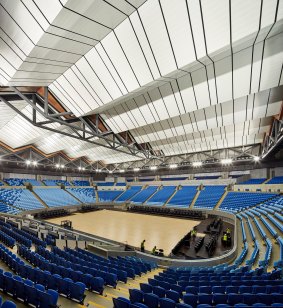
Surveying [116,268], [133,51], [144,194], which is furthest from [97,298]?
[144,194]

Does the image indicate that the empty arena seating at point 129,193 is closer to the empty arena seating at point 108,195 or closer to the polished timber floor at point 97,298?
the empty arena seating at point 108,195

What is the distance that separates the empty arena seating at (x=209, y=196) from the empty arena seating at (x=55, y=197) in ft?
62.5

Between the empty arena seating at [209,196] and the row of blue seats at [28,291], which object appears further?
the empty arena seating at [209,196]

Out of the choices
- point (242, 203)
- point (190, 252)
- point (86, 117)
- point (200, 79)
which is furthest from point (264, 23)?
point (242, 203)

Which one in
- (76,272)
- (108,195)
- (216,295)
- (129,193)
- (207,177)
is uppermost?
(207,177)

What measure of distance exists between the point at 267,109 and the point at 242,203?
12349 mm

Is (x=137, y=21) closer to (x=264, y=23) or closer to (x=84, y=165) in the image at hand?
(x=264, y=23)

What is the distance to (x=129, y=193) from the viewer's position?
35.2 m

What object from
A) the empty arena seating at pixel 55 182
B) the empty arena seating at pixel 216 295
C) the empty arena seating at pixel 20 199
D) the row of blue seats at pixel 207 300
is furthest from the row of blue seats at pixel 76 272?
the empty arena seating at pixel 55 182

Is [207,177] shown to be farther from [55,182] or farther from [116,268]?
[55,182]

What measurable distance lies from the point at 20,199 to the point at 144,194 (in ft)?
60.3

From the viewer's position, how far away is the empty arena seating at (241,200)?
63.9ft

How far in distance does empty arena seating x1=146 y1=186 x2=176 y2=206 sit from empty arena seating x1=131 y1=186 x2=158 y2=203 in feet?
3.41

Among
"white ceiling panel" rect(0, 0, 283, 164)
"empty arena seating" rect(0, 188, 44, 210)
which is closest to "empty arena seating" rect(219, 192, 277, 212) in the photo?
"white ceiling panel" rect(0, 0, 283, 164)
